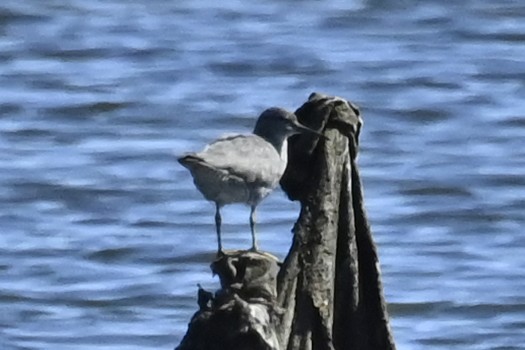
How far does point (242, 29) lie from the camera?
65.0 feet

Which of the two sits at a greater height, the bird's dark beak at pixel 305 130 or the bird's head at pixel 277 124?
the bird's dark beak at pixel 305 130

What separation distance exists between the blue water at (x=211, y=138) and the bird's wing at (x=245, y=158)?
387cm

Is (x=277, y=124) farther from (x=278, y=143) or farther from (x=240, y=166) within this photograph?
(x=240, y=166)

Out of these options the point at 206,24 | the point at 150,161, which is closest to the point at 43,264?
the point at 150,161

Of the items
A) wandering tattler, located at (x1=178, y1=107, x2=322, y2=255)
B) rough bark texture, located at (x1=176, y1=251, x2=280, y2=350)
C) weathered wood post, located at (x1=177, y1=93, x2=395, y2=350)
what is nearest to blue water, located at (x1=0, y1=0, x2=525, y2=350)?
wandering tattler, located at (x1=178, y1=107, x2=322, y2=255)

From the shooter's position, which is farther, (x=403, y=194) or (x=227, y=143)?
(x=403, y=194)

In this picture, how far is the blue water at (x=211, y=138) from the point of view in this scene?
1247cm

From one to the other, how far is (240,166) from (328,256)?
1411 millimetres

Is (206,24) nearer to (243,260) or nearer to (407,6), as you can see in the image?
(407,6)

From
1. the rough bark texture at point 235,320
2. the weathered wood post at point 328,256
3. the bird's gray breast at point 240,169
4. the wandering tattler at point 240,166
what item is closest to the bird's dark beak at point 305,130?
the weathered wood post at point 328,256

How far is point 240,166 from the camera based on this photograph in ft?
24.5

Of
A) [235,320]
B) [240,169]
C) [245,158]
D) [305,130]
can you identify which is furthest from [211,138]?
[235,320]

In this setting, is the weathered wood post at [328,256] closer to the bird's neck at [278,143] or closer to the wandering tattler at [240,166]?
the wandering tattler at [240,166]

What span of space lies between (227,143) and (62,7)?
13545 mm
